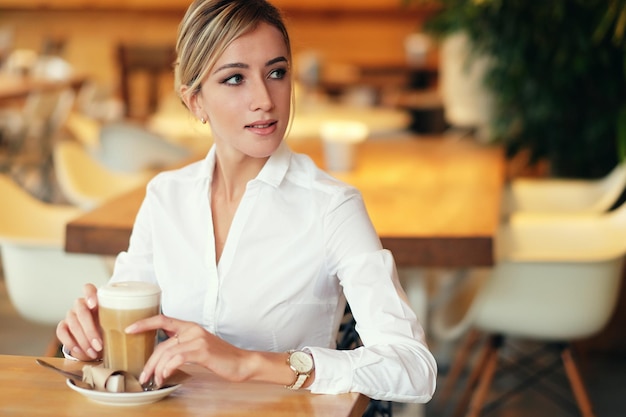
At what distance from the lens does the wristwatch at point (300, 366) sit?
5.21ft

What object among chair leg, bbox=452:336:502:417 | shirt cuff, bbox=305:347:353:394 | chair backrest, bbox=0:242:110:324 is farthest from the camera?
chair leg, bbox=452:336:502:417

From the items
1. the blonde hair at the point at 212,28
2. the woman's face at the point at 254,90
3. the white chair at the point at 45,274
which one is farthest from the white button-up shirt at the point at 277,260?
the white chair at the point at 45,274

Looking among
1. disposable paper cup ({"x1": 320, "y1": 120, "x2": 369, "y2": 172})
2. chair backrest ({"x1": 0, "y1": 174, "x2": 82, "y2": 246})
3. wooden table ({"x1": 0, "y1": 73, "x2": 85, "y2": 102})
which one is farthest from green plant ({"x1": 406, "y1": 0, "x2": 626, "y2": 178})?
wooden table ({"x1": 0, "y1": 73, "x2": 85, "y2": 102})

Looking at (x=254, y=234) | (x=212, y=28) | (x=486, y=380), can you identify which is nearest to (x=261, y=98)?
(x=212, y=28)

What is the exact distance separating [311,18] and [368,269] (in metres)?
11.8

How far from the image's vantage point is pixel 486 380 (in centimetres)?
323

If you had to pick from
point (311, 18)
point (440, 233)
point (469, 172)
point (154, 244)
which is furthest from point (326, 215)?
point (311, 18)

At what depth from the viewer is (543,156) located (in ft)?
16.7

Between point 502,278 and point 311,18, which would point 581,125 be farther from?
point 311,18

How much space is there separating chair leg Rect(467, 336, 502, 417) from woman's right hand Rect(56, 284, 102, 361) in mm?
1716

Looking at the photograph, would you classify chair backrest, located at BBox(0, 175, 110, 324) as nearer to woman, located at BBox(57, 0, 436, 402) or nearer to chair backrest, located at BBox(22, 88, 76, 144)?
woman, located at BBox(57, 0, 436, 402)

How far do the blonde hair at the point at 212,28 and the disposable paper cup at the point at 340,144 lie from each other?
1.90 metres

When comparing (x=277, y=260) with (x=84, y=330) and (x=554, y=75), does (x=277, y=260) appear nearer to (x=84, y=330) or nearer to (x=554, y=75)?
(x=84, y=330)

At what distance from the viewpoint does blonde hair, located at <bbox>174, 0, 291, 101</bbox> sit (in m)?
1.83
